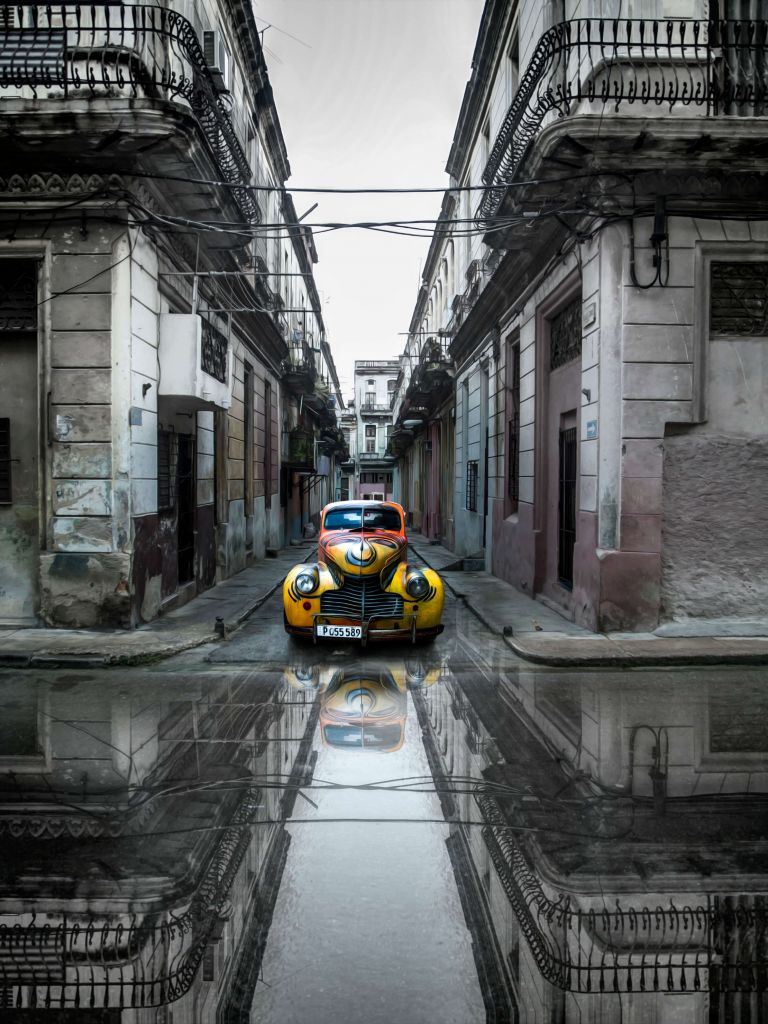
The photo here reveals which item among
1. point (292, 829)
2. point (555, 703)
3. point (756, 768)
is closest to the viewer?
point (292, 829)

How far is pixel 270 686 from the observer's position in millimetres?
6633

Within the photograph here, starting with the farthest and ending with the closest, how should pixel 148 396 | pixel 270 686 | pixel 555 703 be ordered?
pixel 148 396 < pixel 270 686 < pixel 555 703

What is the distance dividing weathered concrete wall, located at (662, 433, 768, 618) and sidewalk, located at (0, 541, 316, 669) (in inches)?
223

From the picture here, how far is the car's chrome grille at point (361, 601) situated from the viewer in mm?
8016

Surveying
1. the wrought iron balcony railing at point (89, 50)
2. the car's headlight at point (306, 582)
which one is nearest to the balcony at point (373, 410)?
the wrought iron balcony railing at point (89, 50)

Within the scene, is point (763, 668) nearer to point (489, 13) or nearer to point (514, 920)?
point (514, 920)

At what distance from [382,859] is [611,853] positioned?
1.07 metres

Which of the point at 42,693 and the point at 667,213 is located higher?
the point at 667,213

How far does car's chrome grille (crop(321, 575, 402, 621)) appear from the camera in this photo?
8016 millimetres

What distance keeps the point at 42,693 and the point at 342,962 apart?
4.83 m

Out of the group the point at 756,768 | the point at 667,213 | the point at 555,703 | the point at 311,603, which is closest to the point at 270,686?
the point at 311,603

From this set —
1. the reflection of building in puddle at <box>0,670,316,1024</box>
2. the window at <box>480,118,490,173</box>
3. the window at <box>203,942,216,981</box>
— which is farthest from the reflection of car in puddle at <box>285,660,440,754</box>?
the window at <box>480,118,490,173</box>

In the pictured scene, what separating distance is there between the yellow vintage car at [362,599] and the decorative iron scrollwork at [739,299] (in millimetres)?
4786

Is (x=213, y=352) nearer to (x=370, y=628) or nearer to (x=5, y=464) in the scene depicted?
(x=5, y=464)
